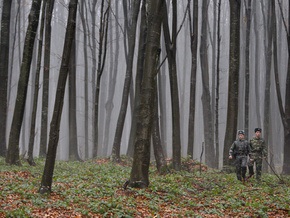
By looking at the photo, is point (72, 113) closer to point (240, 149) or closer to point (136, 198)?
point (240, 149)

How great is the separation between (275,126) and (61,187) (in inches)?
1384

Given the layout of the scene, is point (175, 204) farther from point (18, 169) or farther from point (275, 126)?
point (275, 126)

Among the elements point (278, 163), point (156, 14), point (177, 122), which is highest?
point (156, 14)

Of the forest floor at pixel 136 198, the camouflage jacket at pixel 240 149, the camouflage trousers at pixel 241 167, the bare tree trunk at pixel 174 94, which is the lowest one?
the forest floor at pixel 136 198

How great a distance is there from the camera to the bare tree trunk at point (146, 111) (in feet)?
33.6

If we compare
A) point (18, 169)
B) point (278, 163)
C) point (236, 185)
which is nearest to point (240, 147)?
point (236, 185)

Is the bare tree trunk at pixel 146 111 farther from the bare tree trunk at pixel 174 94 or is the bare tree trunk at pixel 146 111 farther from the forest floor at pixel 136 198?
the bare tree trunk at pixel 174 94

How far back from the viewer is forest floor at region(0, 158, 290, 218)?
25.9 feet

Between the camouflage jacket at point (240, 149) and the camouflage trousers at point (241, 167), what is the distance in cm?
15

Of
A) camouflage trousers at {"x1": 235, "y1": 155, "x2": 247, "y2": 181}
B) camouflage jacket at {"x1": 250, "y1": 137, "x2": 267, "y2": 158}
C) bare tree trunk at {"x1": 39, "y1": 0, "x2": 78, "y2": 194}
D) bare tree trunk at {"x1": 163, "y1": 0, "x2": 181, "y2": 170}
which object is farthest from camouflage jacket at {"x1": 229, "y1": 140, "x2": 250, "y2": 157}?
bare tree trunk at {"x1": 39, "y1": 0, "x2": 78, "y2": 194}

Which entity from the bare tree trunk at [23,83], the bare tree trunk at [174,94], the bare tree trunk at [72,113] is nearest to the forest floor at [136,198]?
the bare tree trunk at [23,83]

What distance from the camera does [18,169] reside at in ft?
41.5

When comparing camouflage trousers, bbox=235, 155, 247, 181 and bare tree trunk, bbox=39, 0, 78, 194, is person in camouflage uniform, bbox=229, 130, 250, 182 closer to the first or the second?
camouflage trousers, bbox=235, 155, 247, 181

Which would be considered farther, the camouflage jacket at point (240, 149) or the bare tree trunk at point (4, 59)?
the bare tree trunk at point (4, 59)
